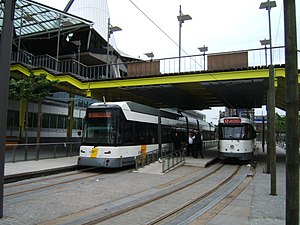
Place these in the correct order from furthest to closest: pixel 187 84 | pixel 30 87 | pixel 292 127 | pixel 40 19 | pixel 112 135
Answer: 1. pixel 40 19
2. pixel 187 84
3. pixel 30 87
4. pixel 112 135
5. pixel 292 127

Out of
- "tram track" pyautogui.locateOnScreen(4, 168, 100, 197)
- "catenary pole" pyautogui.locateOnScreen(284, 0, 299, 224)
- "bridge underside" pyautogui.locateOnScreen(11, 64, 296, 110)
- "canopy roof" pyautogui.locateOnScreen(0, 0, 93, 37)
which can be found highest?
"canopy roof" pyautogui.locateOnScreen(0, 0, 93, 37)

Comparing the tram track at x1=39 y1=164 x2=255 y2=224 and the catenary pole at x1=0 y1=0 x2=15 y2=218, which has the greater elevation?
the catenary pole at x1=0 y1=0 x2=15 y2=218

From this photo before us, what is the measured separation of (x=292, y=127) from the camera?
4543 mm

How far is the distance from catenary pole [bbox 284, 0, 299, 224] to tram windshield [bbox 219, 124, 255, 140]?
58.7 feet

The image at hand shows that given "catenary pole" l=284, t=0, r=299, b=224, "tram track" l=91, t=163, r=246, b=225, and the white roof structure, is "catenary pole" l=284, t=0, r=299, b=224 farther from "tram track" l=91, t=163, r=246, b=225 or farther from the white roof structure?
the white roof structure

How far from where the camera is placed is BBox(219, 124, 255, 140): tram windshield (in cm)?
2205

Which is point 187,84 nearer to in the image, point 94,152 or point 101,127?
point 101,127

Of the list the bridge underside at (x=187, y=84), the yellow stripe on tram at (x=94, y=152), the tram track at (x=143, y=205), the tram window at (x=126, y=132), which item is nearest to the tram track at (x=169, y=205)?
the tram track at (x=143, y=205)

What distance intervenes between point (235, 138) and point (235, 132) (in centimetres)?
45

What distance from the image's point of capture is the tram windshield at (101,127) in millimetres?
16078

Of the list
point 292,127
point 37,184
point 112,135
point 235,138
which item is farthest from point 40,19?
point 292,127

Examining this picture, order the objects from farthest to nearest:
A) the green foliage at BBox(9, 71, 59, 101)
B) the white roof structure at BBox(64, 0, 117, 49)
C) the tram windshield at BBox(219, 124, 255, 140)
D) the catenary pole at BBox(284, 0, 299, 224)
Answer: the white roof structure at BBox(64, 0, 117, 49) < the tram windshield at BBox(219, 124, 255, 140) < the green foliage at BBox(9, 71, 59, 101) < the catenary pole at BBox(284, 0, 299, 224)

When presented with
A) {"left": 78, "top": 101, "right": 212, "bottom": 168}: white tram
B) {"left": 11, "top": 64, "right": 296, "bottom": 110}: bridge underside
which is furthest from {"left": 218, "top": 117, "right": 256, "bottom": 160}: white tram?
{"left": 78, "top": 101, "right": 212, "bottom": 168}: white tram

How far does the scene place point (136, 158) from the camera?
1714cm
